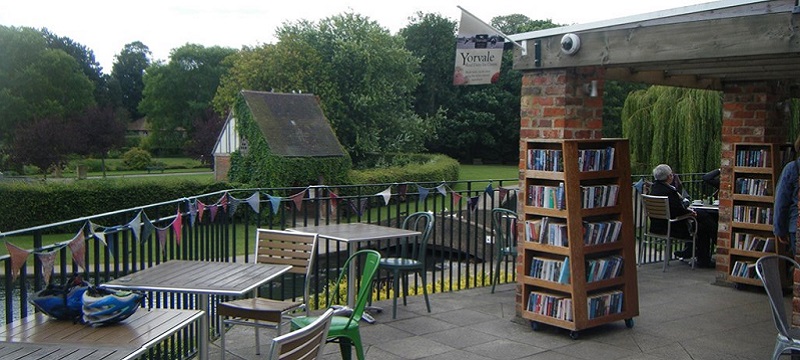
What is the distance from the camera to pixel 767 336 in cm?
563

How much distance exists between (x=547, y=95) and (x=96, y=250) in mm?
3459

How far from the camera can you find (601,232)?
5566 millimetres

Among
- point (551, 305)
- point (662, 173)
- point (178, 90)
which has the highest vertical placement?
point (178, 90)

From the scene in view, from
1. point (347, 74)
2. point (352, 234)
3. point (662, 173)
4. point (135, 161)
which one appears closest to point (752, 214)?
point (662, 173)

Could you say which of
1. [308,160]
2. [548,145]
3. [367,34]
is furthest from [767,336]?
[367,34]

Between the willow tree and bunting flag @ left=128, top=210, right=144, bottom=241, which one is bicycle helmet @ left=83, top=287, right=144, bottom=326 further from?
the willow tree

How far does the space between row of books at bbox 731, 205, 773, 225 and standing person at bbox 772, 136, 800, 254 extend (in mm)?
1620

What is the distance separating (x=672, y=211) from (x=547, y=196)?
13.2ft

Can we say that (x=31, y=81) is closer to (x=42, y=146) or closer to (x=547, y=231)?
(x=42, y=146)

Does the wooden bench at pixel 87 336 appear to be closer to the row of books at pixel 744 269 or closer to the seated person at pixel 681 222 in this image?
the row of books at pixel 744 269

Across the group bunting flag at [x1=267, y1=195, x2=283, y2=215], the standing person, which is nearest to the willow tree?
the standing person

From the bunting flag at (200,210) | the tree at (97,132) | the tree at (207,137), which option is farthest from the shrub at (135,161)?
the bunting flag at (200,210)

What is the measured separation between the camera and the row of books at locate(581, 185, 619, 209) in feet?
17.8

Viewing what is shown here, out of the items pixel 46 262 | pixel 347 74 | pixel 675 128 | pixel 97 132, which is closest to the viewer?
pixel 46 262
